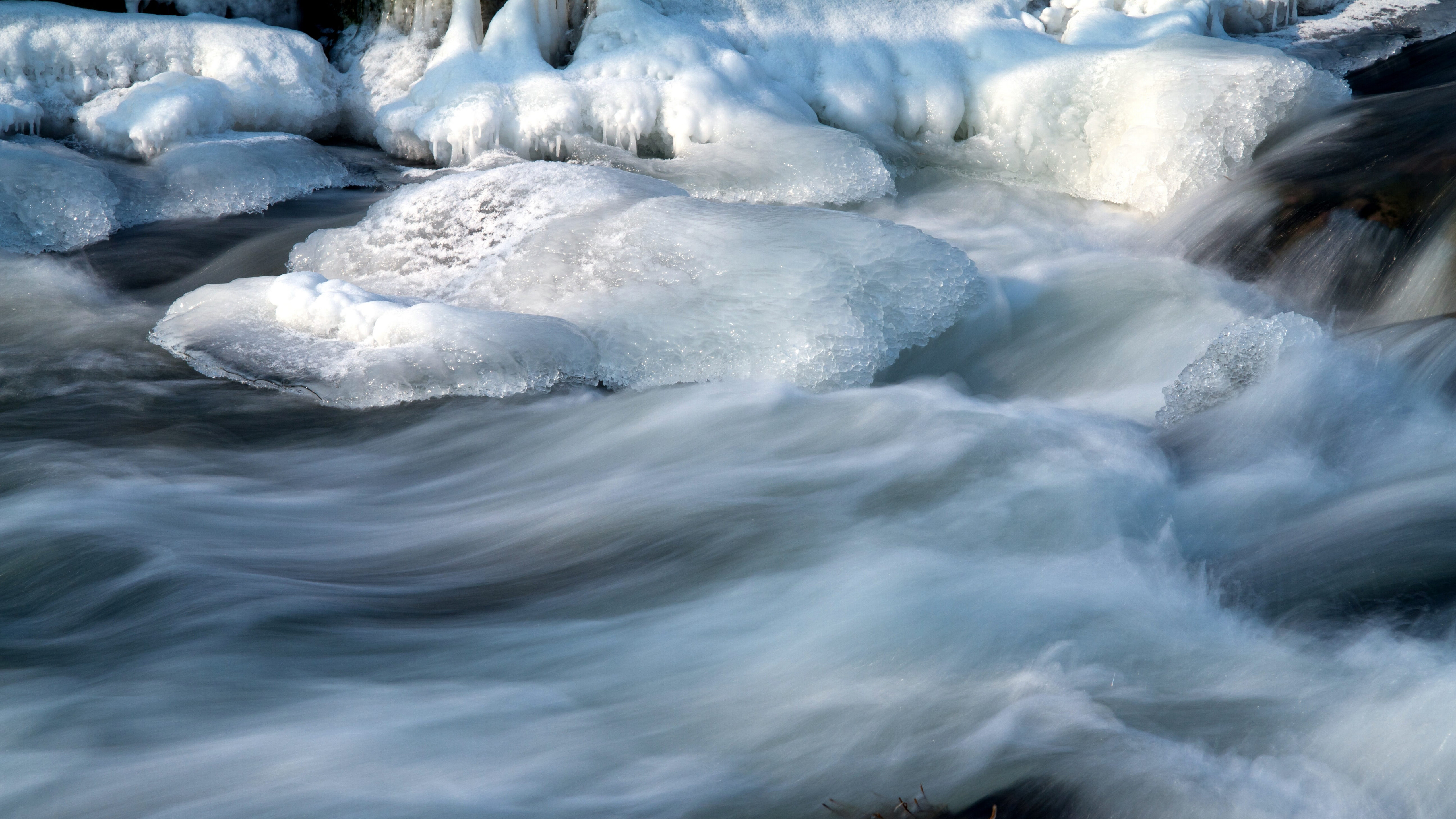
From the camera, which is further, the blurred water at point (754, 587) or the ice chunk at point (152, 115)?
the ice chunk at point (152, 115)

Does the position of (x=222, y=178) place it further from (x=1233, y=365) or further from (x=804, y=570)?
(x=1233, y=365)

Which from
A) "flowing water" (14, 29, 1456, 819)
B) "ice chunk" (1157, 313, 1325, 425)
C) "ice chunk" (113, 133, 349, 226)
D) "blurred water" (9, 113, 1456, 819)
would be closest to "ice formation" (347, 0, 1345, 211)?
"ice chunk" (113, 133, 349, 226)

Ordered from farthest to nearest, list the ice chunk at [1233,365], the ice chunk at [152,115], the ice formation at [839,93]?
the ice chunk at [152,115] < the ice formation at [839,93] < the ice chunk at [1233,365]

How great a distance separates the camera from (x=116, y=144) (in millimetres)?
5355

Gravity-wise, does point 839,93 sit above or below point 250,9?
below

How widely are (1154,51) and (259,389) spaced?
14.9 ft

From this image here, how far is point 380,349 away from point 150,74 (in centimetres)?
336

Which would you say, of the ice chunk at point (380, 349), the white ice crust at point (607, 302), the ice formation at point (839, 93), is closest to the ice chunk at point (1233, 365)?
the white ice crust at point (607, 302)

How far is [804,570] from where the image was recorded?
2.61m

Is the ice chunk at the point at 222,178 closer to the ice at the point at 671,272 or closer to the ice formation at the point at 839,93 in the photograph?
the ice formation at the point at 839,93

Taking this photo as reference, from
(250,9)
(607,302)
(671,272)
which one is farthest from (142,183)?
(671,272)

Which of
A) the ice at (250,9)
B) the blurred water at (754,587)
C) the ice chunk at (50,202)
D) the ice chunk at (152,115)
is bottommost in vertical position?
the blurred water at (754,587)

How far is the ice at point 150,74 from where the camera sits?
5.38 meters

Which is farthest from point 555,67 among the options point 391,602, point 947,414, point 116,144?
point 391,602
